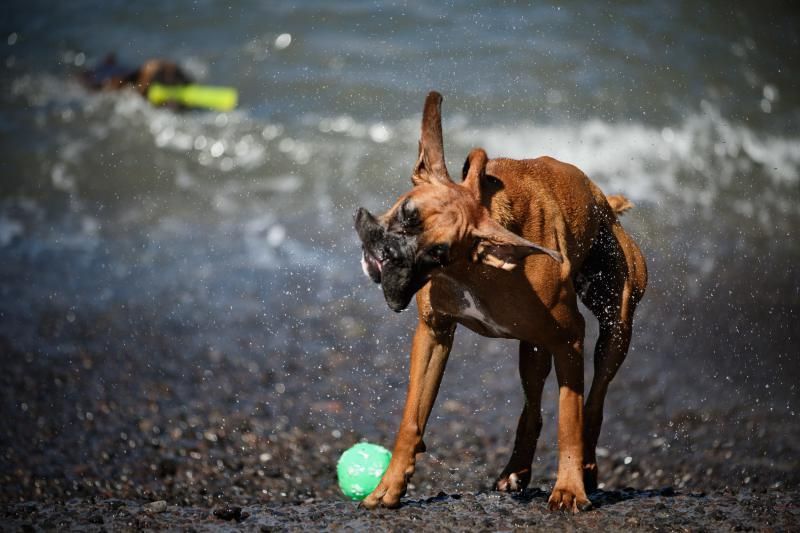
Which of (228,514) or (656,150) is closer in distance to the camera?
(228,514)

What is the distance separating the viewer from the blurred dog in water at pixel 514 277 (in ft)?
14.5

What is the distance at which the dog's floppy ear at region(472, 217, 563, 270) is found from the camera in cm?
445

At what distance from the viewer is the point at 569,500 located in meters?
5.24

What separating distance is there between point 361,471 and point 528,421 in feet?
3.43

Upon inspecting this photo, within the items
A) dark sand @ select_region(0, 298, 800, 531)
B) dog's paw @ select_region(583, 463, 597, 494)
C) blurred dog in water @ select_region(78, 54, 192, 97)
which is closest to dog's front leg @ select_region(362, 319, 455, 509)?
dark sand @ select_region(0, 298, 800, 531)

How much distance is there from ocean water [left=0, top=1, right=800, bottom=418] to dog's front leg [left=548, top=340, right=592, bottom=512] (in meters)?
2.78

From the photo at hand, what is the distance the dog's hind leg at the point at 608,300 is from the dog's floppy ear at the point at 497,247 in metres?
1.37

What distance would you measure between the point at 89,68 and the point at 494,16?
20.9ft

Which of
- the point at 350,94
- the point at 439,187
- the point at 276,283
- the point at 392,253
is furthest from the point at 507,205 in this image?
the point at 350,94

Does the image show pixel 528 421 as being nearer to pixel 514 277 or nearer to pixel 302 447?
pixel 514 277

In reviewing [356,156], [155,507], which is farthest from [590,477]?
[356,156]

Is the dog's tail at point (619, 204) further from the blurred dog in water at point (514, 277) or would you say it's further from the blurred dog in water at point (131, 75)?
the blurred dog in water at point (131, 75)

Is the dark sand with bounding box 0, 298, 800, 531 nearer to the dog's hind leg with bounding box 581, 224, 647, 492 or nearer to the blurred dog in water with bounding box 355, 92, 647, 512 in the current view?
the blurred dog in water with bounding box 355, 92, 647, 512

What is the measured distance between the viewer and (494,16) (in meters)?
14.6
